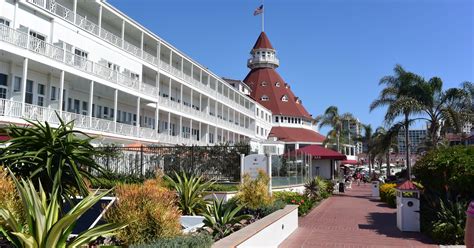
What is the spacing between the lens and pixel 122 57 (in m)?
31.6

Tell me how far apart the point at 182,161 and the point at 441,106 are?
16.1 meters

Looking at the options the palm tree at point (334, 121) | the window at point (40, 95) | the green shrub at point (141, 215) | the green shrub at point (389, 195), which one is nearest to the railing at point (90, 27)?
the window at point (40, 95)

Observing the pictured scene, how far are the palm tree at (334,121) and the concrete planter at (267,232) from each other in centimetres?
5372

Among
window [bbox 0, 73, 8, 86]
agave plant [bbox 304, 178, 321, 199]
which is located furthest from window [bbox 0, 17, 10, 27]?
agave plant [bbox 304, 178, 321, 199]

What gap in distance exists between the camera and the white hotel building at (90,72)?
72.8 ft

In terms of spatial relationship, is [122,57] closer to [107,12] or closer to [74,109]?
[107,12]

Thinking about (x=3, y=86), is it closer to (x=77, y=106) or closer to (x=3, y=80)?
(x=3, y=80)

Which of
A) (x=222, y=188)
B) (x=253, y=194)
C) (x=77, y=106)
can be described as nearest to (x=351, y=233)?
(x=253, y=194)

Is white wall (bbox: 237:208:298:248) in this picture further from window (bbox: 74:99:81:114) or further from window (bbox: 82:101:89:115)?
window (bbox: 82:101:89:115)

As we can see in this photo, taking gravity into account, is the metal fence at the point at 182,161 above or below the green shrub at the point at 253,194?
above

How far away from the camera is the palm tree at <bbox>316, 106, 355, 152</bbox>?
65562mm

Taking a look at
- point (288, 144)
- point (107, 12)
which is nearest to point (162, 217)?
point (107, 12)

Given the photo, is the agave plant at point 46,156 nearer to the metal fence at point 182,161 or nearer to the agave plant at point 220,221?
the agave plant at point 220,221

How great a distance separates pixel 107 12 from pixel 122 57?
3175mm
